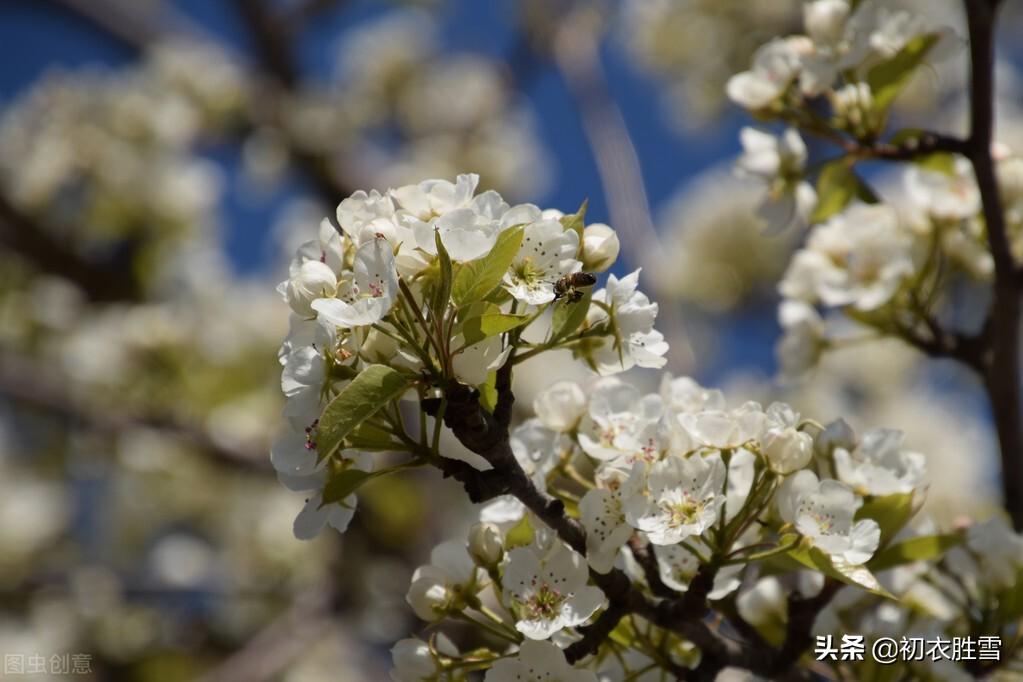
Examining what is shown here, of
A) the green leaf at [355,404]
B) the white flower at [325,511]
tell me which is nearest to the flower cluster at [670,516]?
the white flower at [325,511]

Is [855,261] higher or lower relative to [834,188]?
lower

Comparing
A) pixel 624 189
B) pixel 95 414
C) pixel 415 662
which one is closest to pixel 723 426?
pixel 415 662

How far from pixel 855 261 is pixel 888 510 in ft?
1.94

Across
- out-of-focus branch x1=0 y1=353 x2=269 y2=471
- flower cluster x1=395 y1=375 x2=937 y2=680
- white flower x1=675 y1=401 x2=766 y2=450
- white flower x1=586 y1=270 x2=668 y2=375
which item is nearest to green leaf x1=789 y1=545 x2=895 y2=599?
flower cluster x1=395 y1=375 x2=937 y2=680

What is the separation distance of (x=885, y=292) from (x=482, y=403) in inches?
32.2

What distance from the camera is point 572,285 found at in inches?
38.3

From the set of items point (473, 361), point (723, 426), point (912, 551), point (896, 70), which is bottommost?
point (912, 551)

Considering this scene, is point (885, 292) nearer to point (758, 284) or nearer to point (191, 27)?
point (758, 284)

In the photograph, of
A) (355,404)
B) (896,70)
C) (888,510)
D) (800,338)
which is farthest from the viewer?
(800,338)

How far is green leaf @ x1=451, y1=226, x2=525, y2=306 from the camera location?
0.92m

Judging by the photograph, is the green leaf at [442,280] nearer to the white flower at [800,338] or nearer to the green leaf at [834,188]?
the green leaf at [834,188]

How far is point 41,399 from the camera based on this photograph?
12.1ft

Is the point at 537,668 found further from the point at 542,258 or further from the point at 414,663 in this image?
the point at 542,258

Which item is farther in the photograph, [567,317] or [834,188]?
[834,188]
